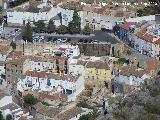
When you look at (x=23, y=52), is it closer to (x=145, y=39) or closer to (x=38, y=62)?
(x=38, y=62)

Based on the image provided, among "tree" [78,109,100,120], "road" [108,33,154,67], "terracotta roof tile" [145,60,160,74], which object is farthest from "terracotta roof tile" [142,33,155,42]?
"tree" [78,109,100,120]

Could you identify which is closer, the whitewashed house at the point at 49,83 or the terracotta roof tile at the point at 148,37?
the whitewashed house at the point at 49,83

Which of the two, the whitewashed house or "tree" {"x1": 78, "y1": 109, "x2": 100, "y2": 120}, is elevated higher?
the whitewashed house

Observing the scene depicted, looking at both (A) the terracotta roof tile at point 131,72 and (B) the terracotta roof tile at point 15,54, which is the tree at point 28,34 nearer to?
(B) the terracotta roof tile at point 15,54

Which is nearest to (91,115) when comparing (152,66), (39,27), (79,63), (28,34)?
(79,63)

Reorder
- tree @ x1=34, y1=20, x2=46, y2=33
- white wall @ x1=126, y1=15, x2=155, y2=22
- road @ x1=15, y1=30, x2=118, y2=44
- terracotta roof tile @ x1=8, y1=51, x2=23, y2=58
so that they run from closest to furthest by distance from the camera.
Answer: terracotta roof tile @ x1=8, y1=51, x2=23, y2=58
road @ x1=15, y1=30, x2=118, y2=44
tree @ x1=34, y1=20, x2=46, y2=33
white wall @ x1=126, y1=15, x2=155, y2=22

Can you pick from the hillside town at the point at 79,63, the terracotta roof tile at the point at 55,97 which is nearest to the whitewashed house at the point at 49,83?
the hillside town at the point at 79,63

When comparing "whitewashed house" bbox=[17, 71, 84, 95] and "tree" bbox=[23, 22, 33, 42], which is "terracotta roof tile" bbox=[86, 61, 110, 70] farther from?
"tree" bbox=[23, 22, 33, 42]

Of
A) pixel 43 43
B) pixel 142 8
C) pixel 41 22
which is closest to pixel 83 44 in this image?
pixel 43 43
